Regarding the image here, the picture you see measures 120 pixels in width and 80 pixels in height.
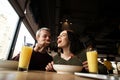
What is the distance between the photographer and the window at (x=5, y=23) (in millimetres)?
3570

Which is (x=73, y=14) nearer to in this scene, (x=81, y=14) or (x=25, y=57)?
(x=81, y=14)

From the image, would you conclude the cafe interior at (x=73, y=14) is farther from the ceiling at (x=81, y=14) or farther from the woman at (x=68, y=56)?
the woman at (x=68, y=56)

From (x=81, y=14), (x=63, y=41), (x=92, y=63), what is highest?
(x=81, y=14)

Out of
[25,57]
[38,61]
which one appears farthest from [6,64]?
[38,61]

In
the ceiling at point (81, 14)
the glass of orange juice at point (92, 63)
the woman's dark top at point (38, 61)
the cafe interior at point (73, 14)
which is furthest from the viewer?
the ceiling at point (81, 14)

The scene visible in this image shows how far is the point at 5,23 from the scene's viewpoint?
378cm

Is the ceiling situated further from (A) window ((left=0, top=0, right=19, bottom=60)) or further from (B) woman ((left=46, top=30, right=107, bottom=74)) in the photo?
(B) woman ((left=46, top=30, right=107, bottom=74))

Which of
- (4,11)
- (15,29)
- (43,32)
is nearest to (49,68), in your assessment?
(43,32)

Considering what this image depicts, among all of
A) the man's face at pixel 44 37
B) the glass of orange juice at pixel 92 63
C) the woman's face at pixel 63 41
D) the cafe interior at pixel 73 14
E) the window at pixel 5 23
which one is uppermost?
the cafe interior at pixel 73 14

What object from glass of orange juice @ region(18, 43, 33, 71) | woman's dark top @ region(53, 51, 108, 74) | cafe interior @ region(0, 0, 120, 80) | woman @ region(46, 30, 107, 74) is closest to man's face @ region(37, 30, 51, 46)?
woman @ region(46, 30, 107, 74)

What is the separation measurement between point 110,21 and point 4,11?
3999 mm

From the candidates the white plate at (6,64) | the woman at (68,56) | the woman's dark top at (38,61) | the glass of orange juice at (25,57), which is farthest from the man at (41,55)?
the white plate at (6,64)

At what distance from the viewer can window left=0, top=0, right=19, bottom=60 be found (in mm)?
3570

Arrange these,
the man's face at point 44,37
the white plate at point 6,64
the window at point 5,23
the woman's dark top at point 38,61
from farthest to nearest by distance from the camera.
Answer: the window at point 5,23 → the man's face at point 44,37 → the woman's dark top at point 38,61 → the white plate at point 6,64
